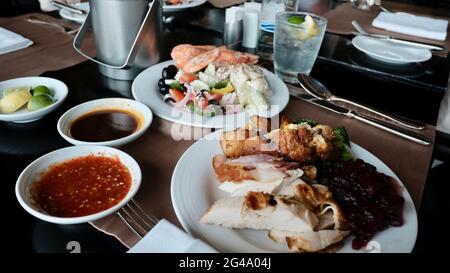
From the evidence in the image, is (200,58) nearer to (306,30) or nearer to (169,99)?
(169,99)

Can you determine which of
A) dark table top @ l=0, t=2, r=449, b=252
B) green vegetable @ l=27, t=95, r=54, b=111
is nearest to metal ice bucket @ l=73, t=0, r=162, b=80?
dark table top @ l=0, t=2, r=449, b=252

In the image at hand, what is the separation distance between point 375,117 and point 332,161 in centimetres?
43

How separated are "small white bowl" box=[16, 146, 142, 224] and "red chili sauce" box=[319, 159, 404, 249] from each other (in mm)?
485

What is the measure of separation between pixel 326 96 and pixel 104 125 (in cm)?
84

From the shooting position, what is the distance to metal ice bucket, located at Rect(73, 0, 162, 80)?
4.49ft

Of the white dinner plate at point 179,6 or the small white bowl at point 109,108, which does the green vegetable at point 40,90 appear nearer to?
the small white bowl at point 109,108

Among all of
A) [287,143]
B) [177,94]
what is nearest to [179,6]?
[177,94]

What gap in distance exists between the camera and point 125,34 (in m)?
1.41

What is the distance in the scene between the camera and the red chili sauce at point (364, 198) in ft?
2.54

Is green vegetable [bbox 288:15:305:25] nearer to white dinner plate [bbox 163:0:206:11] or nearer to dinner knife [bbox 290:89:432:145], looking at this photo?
dinner knife [bbox 290:89:432:145]

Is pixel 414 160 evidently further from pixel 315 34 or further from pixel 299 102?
pixel 315 34

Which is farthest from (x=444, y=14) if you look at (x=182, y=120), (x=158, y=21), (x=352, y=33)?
(x=182, y=120)

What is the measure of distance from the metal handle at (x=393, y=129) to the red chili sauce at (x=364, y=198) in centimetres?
34

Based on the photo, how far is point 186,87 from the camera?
52.5 inches
